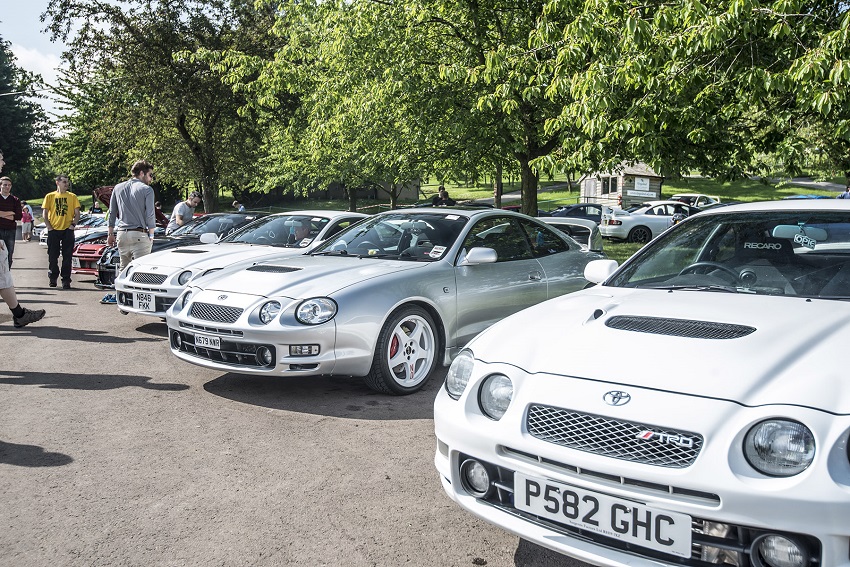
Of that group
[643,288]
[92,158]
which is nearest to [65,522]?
[643,288]

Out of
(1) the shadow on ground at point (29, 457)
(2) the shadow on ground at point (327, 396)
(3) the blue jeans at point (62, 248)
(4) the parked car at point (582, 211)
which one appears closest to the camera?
(1) the shadow on ground at point (29, 457)

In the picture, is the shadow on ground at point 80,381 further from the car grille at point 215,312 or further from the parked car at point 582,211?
the parked car at point 582,211

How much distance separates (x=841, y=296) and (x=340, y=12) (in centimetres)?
1229

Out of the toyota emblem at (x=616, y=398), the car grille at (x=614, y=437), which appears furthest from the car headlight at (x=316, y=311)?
the toyota emblem at (x=616, y=398)

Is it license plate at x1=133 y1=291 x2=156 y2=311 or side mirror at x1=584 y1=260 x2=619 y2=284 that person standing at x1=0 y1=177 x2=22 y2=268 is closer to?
license plate at x1=133 y1=291 x2=156 y2=311

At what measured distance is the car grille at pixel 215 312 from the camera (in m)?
5.46

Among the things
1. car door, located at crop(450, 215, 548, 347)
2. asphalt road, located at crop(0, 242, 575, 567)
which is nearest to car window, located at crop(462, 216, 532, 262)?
car door, located at crop(450, 215, 548, 347)

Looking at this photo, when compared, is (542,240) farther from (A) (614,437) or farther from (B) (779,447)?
(B) (779,447)

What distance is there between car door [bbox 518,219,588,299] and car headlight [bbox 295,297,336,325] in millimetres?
2436

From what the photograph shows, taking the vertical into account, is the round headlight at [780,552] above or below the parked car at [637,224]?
below

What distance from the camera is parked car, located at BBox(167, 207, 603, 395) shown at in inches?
208

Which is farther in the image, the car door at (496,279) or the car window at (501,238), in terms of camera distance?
the car window at (501,238)

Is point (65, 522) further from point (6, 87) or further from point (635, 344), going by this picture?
point (6, 87)

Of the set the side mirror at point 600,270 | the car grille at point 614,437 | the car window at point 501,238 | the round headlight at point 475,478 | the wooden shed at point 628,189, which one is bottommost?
the round headlight at point 475,478
